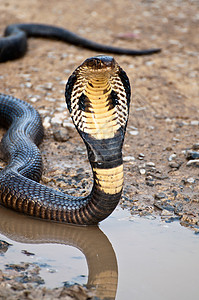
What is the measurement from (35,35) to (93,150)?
6715mm

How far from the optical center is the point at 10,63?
322 inches

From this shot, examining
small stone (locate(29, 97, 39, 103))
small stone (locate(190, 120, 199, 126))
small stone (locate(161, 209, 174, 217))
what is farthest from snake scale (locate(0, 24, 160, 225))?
small stone (locate(190, 120, 199, 126))

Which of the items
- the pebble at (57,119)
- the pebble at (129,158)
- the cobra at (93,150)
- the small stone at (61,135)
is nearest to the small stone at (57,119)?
the pebble at (57,119)

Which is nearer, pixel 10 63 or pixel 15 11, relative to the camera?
pixel 10 63

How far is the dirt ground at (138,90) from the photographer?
493 cm

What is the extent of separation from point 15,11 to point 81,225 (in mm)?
8049

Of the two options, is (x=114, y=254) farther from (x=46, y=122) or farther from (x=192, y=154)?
(x=46, y=122)

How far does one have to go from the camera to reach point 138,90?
7.34 metres

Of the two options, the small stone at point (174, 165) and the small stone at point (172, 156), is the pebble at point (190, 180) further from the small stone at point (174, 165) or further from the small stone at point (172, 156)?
the small stone at point (172, 156)

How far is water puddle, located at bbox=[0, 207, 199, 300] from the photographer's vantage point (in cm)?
328

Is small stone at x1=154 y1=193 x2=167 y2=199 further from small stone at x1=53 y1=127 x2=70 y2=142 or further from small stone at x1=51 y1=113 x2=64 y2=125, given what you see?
small stone at x1=51 y1=113 x2=64 y2=125

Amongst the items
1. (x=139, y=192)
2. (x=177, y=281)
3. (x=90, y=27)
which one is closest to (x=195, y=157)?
(x=139, y=192)

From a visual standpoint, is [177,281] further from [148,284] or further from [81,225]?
[81,225]

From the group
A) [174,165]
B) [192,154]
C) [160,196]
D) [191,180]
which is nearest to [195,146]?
[192,154]
